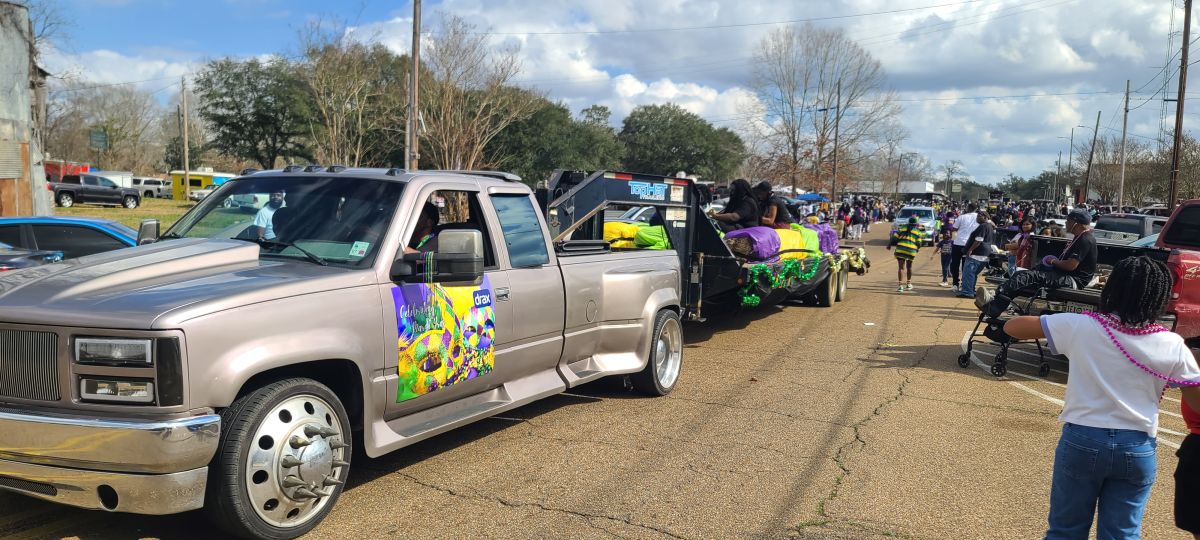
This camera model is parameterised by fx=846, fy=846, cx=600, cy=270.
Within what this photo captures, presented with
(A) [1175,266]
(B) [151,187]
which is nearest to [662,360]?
(A) [1175,266]

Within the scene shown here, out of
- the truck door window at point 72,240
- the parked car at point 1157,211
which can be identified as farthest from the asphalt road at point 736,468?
the parked car at point 1157,211

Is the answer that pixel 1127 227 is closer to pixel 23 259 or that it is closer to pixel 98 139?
pixel 23 259

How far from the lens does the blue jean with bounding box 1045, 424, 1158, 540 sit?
3309 mm

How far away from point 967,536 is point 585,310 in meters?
3.03

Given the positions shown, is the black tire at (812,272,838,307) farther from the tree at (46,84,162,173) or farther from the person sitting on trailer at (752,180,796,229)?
the tree at (46,84,162,173)

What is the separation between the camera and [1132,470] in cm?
329

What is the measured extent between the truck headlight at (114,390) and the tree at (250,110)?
1996 inches

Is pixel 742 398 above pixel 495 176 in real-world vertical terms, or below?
below

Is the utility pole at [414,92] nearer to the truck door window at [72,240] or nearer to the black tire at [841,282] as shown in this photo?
the black tire at [841,282]

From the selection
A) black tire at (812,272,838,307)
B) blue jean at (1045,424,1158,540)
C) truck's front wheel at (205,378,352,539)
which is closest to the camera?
blue jean at (1045,424,1158,540)

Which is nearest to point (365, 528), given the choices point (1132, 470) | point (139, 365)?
point (139, 365)

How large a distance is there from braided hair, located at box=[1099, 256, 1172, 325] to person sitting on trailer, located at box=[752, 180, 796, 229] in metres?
8.46

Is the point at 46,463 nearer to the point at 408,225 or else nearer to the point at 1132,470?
the point at 408,225

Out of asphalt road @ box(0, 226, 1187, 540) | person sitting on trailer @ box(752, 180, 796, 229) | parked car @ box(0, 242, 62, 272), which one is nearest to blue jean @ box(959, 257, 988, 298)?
person sitting on trailer @ box(752, 180, 796, 229)
